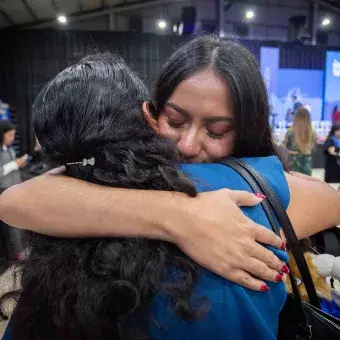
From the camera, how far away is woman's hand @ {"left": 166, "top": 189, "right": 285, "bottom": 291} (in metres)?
0.57

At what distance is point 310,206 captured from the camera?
710mm

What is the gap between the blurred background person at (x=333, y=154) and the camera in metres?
4.94

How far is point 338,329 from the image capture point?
2.20ft

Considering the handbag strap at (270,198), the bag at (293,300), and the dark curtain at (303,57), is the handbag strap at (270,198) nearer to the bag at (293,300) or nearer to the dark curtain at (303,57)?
the bag at (293,300)

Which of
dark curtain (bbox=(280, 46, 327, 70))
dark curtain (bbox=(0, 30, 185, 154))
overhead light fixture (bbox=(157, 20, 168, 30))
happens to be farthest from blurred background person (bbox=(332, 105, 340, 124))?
overhead light fixture (bbox=(157, 20, 168, 30))

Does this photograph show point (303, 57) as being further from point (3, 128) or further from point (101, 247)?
point (101, 247)

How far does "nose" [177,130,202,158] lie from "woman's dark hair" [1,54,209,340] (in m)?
0.11

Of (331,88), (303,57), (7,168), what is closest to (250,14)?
(303,57)

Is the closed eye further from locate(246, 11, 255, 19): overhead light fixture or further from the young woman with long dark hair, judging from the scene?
locate(246, 11, 255, 19): overhead light fixture

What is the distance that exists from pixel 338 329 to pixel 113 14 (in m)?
9.44

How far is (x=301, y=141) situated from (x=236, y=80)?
4226mm

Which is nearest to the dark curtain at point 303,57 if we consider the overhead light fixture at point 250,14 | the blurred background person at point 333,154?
the overhead light fixture at point 250,14

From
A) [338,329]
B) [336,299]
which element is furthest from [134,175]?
[336,299]

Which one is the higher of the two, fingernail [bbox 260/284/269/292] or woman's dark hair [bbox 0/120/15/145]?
woman's dark hair [bbox 0/120/15/145]
